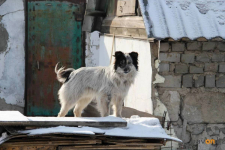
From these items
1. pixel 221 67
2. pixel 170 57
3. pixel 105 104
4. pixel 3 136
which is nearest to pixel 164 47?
pixel 170 57

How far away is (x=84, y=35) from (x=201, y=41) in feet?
14.2

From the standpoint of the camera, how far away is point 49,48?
10.4m

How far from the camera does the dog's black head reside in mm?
6016

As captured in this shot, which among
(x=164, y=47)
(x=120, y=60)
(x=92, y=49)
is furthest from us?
(x=92, y=49)

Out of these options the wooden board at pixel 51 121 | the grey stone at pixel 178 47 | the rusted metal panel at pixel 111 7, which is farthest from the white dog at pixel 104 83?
the rusted metal panel at pixel 111 7

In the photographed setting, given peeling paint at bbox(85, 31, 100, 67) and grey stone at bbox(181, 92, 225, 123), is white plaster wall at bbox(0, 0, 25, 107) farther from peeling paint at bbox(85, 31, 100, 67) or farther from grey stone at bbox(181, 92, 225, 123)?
grey stone at bbox(181, 92, 225, 123)

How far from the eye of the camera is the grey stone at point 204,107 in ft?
22.3

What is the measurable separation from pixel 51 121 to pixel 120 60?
1.79m

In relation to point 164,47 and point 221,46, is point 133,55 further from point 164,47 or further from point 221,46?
point 221,46

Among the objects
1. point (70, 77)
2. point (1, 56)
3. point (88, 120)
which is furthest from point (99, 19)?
point (88, 120)

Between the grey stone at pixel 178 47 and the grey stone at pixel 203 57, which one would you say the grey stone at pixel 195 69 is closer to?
the grey stone at pixel 203 57

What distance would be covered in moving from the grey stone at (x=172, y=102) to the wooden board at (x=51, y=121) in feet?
6.31

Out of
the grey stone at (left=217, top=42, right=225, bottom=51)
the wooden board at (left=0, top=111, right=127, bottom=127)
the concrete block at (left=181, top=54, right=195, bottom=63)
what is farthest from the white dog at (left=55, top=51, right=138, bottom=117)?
the grey stone at (left=217, top=42, right=225, bottom=51)

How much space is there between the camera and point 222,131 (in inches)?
273
